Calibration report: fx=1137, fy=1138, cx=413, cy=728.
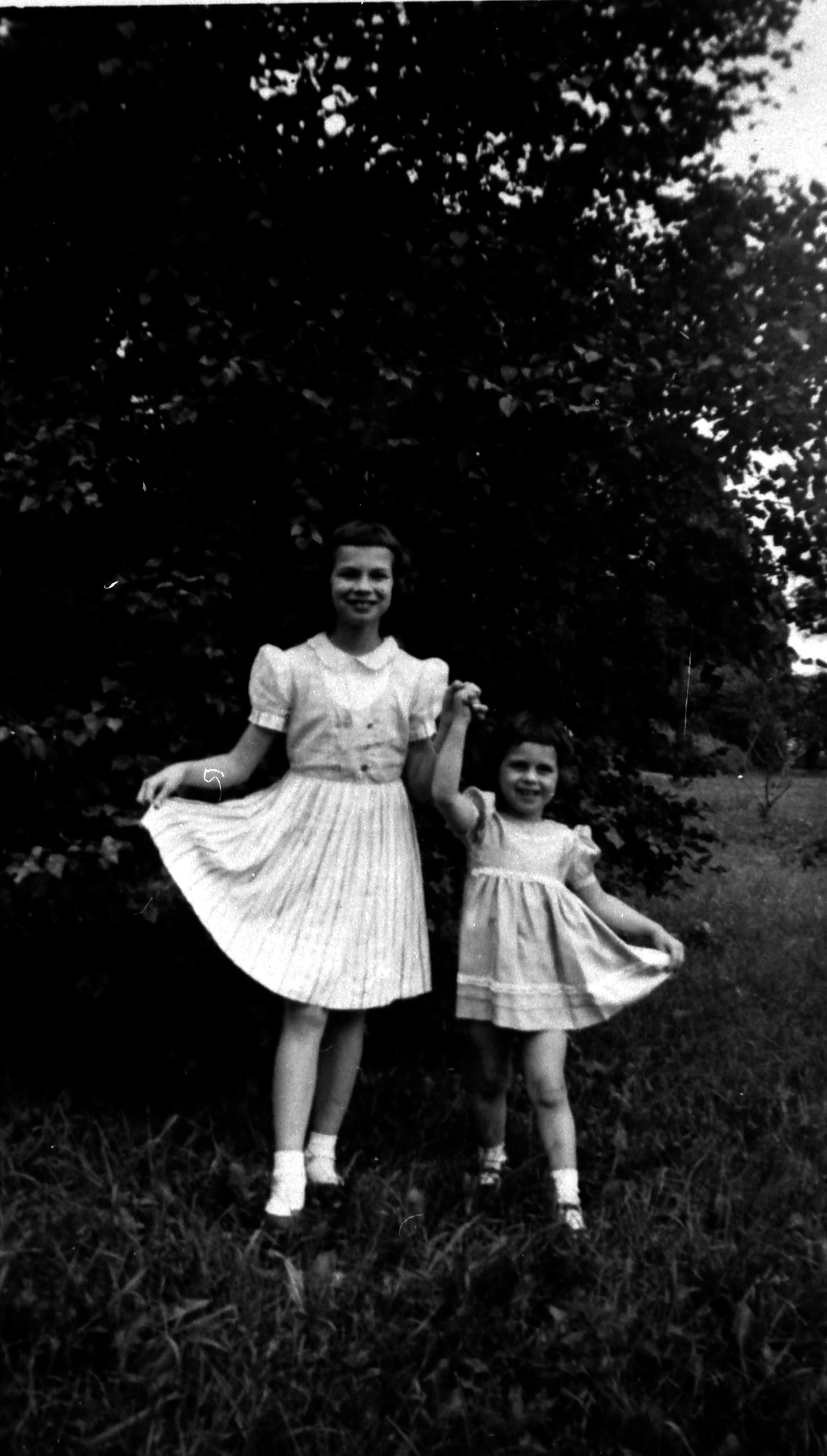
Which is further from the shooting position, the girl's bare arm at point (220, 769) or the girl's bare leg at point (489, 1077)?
the girl's bare leg at point (489, 1077)

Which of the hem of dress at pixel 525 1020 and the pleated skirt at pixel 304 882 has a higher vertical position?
the pleated skirt at pixel 304 882

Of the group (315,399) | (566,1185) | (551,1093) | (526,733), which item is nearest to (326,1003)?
(551,1093)

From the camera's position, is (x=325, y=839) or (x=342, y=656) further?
(x=342, y=656)

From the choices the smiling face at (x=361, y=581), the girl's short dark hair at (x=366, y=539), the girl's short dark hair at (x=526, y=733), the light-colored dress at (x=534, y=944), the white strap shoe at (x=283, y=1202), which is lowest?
the white strap shoe at (x=283, y=1202)

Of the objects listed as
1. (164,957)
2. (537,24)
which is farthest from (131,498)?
(537,24)

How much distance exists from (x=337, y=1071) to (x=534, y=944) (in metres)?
0.64

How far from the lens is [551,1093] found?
10.00 feet

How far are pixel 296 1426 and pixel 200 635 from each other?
6.32 ft

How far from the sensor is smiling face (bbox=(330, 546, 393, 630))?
3094mm

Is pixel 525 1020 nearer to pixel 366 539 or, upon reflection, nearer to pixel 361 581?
pixel 361 581

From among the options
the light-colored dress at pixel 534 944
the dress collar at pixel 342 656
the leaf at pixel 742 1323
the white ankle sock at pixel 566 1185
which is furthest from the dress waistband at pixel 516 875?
the leaf at pixel 742 1323

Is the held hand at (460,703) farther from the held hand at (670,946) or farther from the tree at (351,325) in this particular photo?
the held hand at (670,946)

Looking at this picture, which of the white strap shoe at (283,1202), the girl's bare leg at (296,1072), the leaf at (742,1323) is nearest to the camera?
the leaf at (742,1323)

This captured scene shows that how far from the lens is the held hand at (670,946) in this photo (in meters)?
3.09
